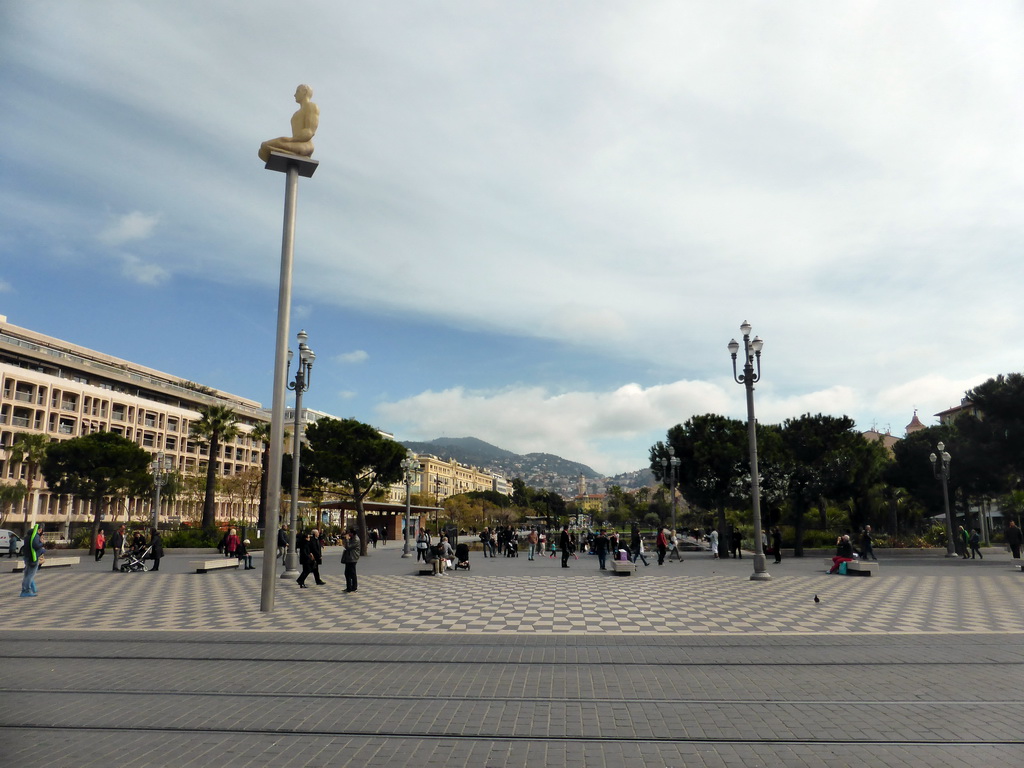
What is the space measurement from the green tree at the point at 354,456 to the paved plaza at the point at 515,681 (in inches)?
827

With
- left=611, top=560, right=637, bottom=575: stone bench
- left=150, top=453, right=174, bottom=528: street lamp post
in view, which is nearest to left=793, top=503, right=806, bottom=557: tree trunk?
left=611, top=560, right=637, bottom=575: stone bench

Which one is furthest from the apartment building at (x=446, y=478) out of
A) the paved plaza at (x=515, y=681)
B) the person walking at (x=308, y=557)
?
the paved plaza at (x=515, y=681)

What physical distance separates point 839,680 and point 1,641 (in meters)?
11.3

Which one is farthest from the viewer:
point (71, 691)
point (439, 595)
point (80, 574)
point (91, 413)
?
point (91, 413)

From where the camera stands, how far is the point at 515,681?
7398 millimetres

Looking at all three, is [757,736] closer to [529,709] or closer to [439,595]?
[529,709]

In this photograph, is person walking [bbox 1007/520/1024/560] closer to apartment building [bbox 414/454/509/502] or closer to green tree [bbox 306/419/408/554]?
green tree [bbox 306/419/408/554]

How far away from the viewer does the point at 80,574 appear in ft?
72.2

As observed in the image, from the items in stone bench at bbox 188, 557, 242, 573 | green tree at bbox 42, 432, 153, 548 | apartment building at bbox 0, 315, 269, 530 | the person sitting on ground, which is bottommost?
stone bench at bbox 188, 557, 242, 573

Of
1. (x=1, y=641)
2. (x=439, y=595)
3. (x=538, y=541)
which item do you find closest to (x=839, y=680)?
(x=439, y=595)

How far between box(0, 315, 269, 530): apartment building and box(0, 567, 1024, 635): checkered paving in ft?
141

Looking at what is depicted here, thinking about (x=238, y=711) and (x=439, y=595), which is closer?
(x=238, y=711)

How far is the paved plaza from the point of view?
5.18 m

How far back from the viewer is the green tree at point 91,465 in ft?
143
